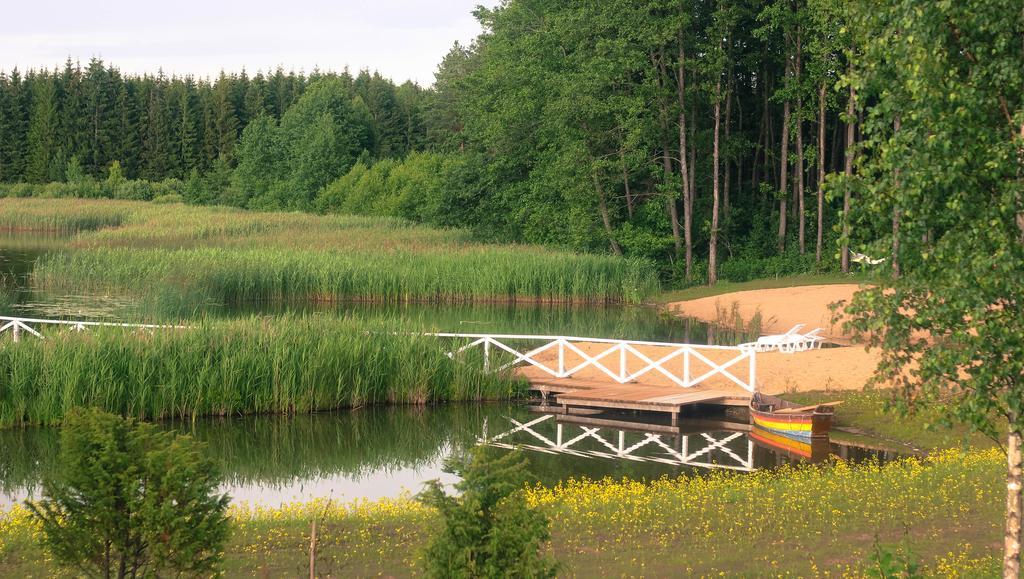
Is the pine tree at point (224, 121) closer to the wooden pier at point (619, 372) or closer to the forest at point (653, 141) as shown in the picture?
the forest at point (653, 141)

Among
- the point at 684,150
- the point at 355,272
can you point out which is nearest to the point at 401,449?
the point at 355,272

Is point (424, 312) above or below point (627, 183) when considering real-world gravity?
below

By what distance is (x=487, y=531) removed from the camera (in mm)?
6633

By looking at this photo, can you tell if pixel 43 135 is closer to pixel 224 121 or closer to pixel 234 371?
pixel 224 121

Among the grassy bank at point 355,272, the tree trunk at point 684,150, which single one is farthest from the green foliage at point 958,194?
the tree trunk at point 684,150

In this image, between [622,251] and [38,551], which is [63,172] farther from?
[38,551]

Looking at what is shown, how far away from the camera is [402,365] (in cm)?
2184

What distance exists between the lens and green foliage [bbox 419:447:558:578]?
6.47 metres

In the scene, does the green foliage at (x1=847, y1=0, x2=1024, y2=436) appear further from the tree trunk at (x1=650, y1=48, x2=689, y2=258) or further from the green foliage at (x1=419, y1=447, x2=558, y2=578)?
the tree trunk at (x1=650, y1=48, x2=689, y2=258)

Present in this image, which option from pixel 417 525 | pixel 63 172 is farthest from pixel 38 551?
pixel 63 172

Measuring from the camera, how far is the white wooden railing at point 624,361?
21953 millimetres

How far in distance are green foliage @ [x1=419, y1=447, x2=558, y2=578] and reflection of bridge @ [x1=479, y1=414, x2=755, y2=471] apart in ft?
34.5

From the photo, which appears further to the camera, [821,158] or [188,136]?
[188,136]

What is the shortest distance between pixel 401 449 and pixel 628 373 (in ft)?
24.3
